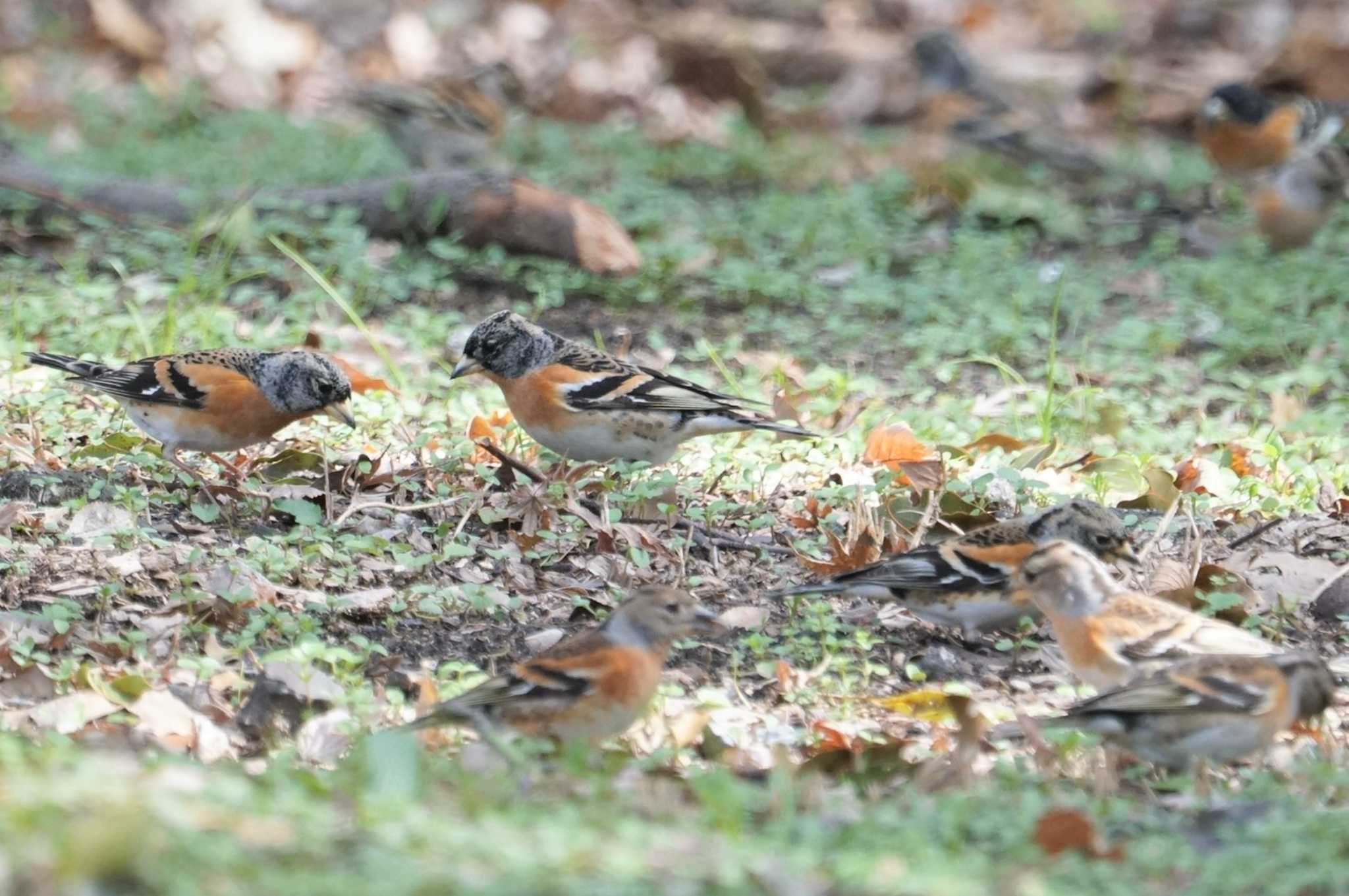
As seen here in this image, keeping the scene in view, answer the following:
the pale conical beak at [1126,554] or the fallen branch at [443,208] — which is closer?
the pale conical beak at [1126,554]

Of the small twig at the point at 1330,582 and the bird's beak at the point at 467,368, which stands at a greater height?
the small twig at the point at 1330,582

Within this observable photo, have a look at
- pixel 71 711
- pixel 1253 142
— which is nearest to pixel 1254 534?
pixel 71 711

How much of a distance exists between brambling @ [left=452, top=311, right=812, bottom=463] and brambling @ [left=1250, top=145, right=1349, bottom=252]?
16.7 ft

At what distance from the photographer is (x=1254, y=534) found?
562cm

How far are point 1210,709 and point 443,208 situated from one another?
5949mm

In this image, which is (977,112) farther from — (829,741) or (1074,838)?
(1074,838)

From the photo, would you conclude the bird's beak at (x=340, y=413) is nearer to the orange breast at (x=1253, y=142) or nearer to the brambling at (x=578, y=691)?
the brambling at (x=578, y=691)

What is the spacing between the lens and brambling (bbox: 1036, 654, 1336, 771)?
162 inches

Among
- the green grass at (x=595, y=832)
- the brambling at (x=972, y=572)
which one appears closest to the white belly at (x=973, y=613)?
the brambling at (x=972, y=572)

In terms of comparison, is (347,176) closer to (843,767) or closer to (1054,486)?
(1054,486)

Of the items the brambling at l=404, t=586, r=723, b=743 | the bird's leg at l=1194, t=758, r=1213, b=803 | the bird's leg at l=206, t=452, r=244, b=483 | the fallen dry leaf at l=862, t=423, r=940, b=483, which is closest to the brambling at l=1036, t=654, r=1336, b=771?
the bird's leg at l=1194, t=758, r=1213, b=803

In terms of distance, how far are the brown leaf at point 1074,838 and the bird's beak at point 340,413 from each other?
11.5 feet

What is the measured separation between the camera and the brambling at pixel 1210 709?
412cm

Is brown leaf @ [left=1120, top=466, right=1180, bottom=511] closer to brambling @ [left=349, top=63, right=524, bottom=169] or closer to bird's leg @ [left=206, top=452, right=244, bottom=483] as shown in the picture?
bird's leg @ [left=206, top=452, right=244, bottom=483]
